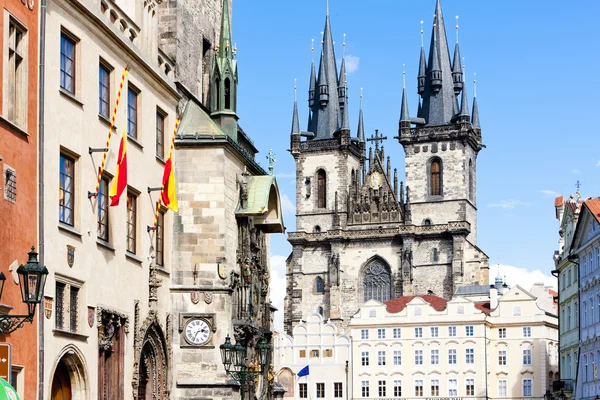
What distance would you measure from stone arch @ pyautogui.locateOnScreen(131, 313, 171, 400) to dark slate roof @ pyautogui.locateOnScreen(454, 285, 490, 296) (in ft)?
204

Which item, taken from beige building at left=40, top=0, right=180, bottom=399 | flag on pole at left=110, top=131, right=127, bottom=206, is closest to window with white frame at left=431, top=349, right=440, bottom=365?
beige building at left=40, top=0, right=180, bottom=399

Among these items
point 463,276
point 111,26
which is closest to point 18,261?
point 111,26

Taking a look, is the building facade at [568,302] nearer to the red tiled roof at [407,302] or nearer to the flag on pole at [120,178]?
the red tiled roof at [407,302]

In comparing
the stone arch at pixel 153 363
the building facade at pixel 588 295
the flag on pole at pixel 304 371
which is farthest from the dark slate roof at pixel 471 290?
the stone arch at pixel 153 363

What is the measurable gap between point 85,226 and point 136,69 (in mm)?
4195

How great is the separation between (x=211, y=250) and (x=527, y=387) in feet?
184

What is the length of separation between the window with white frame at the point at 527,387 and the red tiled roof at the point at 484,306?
554cm

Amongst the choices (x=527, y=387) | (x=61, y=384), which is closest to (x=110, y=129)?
(x=61, y=384)

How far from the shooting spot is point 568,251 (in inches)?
2012

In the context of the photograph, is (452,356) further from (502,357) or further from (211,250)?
(211,250)

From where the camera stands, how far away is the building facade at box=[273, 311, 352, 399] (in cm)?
8019

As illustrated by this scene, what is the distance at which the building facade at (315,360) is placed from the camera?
8019cm

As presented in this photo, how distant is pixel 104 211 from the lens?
67.4 ft

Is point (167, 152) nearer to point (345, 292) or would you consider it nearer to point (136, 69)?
point (136, 69)
